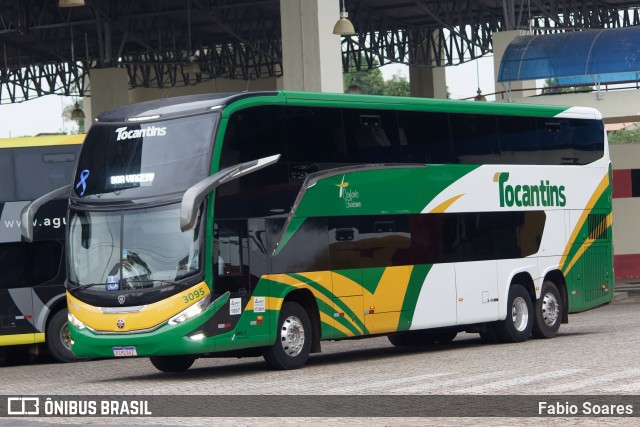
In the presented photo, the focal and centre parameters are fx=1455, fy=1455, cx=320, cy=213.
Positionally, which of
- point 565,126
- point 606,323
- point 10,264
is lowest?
point 606,323

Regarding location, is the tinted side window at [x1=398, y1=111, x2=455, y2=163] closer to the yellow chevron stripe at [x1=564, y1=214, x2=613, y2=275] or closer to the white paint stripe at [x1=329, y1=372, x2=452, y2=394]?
the yellow chevron stripe at [x1=564, y1=214, x2=613, y2=275]

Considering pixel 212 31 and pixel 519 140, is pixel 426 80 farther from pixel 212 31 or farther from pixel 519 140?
pixel 519 140

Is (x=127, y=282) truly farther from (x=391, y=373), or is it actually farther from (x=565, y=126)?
(x=565, y=126)

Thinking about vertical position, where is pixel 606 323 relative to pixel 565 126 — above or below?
below

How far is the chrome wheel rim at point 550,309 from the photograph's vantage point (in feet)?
80.0

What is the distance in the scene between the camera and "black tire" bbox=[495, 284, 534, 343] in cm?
2350

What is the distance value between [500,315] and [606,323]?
18.2ft

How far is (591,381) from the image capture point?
607 inches

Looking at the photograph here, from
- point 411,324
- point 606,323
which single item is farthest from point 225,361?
point 606,323

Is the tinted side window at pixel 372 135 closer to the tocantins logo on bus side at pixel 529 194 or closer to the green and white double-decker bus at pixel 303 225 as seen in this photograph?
the green and white double-decker bus at pixel 303 225

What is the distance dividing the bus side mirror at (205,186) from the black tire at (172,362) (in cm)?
279

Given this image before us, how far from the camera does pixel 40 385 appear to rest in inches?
734

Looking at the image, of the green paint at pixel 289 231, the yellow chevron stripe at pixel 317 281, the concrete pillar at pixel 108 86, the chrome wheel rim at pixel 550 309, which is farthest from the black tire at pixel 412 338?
the concrete pillar at pixel 108 86

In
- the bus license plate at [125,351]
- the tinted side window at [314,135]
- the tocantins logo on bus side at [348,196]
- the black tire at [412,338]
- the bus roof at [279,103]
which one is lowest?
the black tire at [412,338]
